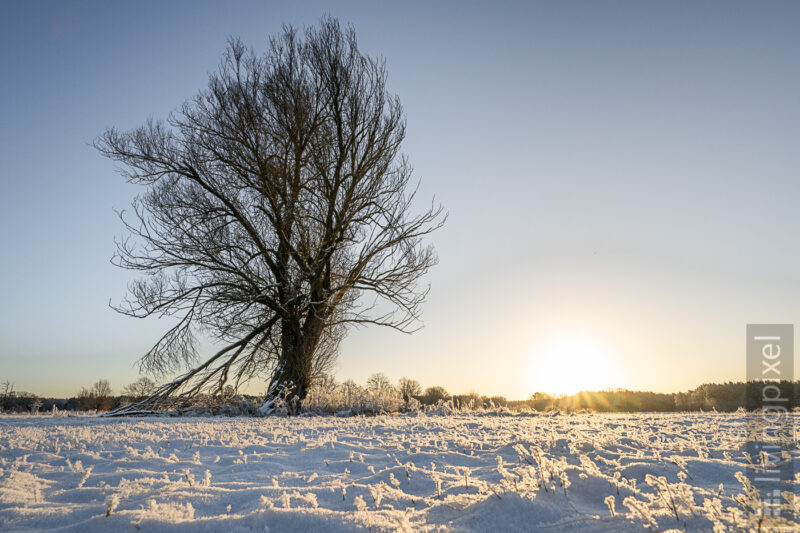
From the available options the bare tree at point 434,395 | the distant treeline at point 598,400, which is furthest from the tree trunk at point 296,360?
the bare tree at point 434,395

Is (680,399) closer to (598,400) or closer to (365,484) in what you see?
(598,400)

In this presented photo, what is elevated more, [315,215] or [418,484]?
[315,215]

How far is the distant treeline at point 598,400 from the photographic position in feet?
34.8

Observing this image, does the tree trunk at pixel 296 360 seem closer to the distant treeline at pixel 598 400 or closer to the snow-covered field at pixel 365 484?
the distant treeline at pixel 598 400

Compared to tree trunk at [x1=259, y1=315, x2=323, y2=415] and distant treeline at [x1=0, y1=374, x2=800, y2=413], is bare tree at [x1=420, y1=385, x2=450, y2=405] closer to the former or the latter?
distant treeline at [x1=0, y1=374, x2=800, y2=413]

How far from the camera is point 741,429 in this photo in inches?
195

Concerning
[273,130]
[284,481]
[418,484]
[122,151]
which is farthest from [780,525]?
[122,151]

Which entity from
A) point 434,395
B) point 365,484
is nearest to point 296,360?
point 434,395

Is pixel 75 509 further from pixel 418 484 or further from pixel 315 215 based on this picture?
pixel 315 215

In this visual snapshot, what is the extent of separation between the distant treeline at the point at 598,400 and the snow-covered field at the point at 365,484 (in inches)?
260

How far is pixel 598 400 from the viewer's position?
47.7 feet

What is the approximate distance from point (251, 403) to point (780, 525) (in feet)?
33.0

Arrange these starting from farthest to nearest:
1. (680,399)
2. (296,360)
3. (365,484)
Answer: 1. (680,399)
2. (296,360)
3. (365,484)

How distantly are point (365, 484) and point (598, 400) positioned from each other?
14115 mm
